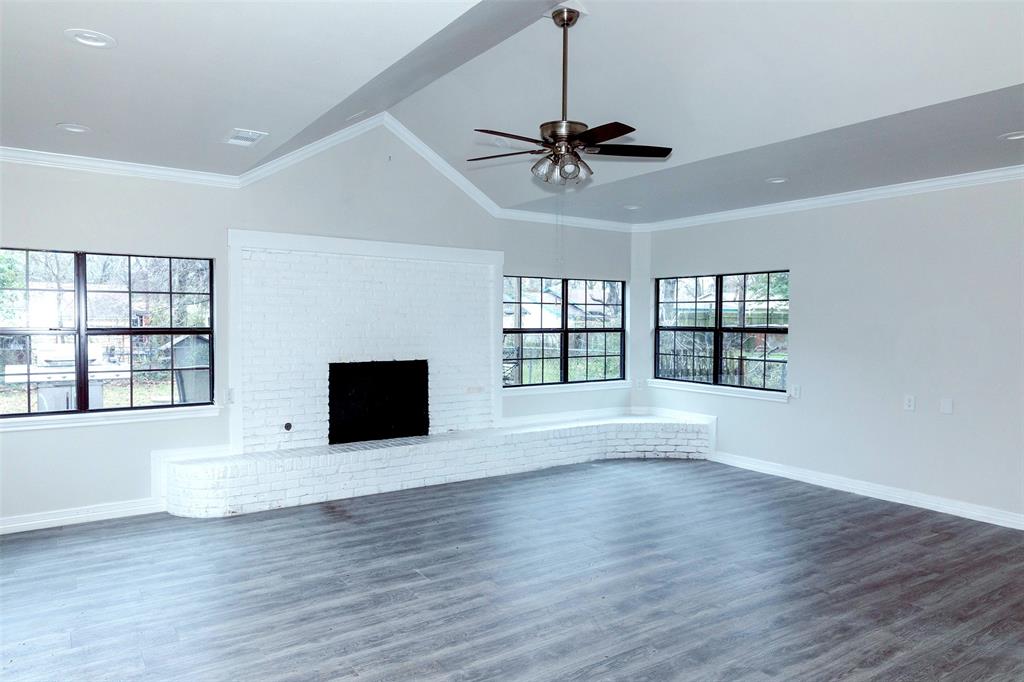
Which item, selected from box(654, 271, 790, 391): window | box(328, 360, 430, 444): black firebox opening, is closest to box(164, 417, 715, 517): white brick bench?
box(328, 360, 430, 444): black firebox opening

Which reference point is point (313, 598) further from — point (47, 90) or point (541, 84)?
point (541, 84)

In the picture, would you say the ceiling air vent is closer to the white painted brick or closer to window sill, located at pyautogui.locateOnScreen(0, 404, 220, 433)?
the white painted brick

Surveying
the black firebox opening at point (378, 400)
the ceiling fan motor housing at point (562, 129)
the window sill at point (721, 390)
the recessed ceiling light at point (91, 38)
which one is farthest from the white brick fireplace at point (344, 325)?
the ceiling fan motor housing at point (562, 129)

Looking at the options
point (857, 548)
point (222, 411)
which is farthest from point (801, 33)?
point (222, 411)

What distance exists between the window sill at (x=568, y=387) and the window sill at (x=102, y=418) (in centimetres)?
315

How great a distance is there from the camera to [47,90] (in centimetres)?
344

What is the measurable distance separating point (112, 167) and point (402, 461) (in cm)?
Result: 344

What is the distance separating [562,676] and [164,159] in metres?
4.62

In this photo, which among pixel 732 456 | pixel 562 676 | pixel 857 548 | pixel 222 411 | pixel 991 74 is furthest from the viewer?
pixel 732 456

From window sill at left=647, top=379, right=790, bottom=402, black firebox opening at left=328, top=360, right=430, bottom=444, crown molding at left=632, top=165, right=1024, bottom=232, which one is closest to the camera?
crown molding at left=632, top=165, right=1024, bottom=232

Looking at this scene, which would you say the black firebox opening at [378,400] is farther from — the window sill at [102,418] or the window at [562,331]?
the window at [562,331]

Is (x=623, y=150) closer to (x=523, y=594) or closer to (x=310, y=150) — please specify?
(x=523, y=594)

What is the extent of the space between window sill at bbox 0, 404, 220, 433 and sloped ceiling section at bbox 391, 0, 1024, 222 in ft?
11.0

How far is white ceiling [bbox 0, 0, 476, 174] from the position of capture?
8.51ft
